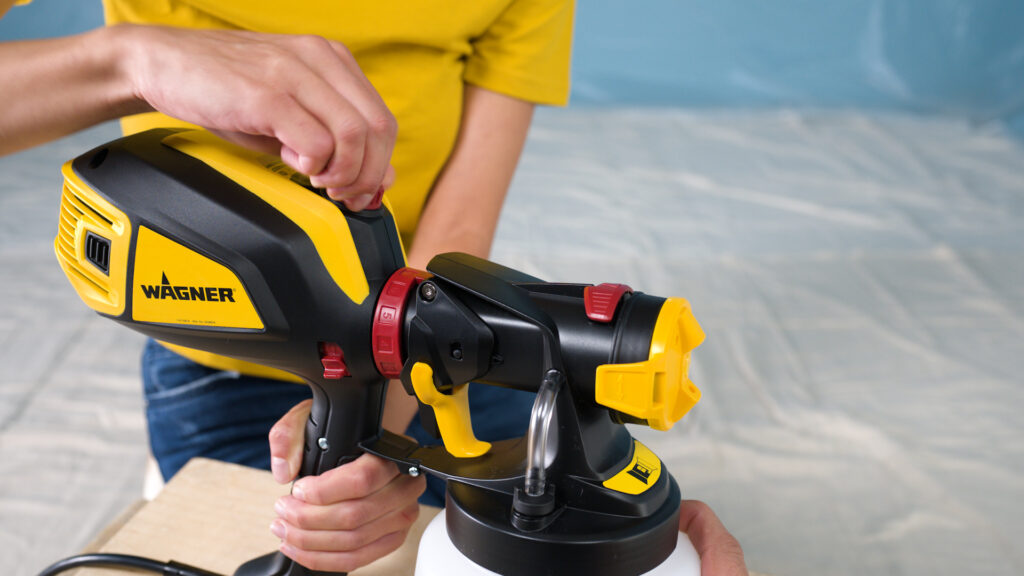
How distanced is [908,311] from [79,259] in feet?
5.26

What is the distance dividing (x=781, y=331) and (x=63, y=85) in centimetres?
143

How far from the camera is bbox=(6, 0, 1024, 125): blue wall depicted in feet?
9.14

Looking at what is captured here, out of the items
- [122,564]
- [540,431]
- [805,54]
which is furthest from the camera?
[805,54]

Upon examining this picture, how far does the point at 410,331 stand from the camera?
54cm

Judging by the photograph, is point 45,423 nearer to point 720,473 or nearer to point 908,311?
point 720,473

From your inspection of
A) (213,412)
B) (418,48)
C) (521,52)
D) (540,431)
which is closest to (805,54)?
(521,52)

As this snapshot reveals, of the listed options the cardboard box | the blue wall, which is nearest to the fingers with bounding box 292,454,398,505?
the cardboard box

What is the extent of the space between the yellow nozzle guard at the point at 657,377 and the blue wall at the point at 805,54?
2494 mm

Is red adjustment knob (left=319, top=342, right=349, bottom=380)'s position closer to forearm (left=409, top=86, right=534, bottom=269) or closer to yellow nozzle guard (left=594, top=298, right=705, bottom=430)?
yellow nozzle guard (left=594, top=298, right=705, bottom=430)

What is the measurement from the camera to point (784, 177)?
2.37 m

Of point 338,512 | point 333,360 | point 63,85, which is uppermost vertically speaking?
point 63,85

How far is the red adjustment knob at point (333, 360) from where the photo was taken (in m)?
0.57

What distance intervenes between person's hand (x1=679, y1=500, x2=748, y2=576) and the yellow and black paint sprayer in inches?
1.6

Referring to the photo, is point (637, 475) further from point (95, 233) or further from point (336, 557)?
point (95, 233)
